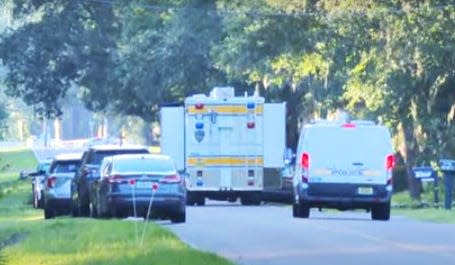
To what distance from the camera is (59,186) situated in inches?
1533

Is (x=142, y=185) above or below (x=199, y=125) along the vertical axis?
below

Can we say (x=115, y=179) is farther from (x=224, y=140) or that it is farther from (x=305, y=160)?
(x=224, y=140)

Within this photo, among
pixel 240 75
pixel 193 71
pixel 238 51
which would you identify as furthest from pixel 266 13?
pixel 193 71

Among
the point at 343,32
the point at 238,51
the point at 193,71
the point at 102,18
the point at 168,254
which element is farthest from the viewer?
the point at 102,18

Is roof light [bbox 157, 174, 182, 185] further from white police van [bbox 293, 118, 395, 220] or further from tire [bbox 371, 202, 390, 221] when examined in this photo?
tire [bbox 371, 202, 390, 221]

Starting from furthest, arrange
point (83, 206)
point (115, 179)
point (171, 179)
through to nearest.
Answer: point (83, 206), point (171, 179), point (115, 179)

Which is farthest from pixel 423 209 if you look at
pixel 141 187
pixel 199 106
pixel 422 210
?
pixel 141 187

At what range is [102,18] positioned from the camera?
66.4 m

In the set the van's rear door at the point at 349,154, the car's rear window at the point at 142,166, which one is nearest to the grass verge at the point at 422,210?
the van's rear door at the point at 349,154

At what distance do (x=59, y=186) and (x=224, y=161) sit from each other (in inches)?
251

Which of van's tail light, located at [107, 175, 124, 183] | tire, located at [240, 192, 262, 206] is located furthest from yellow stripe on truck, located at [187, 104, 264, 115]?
van's tail light, located at [107, 175, 124, 183]

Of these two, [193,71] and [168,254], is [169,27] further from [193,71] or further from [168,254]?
[168,254]

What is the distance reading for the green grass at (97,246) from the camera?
19656 millimetres

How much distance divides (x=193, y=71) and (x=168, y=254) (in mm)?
39300
